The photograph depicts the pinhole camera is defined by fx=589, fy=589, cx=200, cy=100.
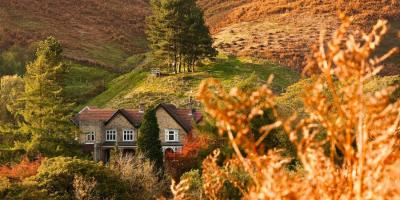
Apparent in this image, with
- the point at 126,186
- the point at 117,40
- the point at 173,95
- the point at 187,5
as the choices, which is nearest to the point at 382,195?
the point at 126,186

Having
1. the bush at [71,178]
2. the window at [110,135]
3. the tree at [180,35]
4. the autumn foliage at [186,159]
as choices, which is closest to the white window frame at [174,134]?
the window at [110,135]

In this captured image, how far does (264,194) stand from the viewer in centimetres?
336

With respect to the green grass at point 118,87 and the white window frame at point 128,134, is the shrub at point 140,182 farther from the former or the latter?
the green grass at point 118,87

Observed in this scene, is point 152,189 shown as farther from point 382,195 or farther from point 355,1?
point 355,1

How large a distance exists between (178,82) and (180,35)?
622 cm

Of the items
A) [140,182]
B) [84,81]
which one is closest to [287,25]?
[84,81]

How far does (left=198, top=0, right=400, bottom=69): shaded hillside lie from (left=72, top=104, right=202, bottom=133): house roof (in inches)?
1120

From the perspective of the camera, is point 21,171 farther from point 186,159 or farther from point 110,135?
point 110,135

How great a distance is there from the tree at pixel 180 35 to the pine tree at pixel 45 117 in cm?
2860

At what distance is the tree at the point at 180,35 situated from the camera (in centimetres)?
6675

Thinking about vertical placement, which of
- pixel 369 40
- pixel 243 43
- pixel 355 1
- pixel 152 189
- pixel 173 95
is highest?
pixel 355 1

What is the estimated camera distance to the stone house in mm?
48594

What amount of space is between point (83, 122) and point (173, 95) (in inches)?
516

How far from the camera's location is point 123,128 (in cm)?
4988
